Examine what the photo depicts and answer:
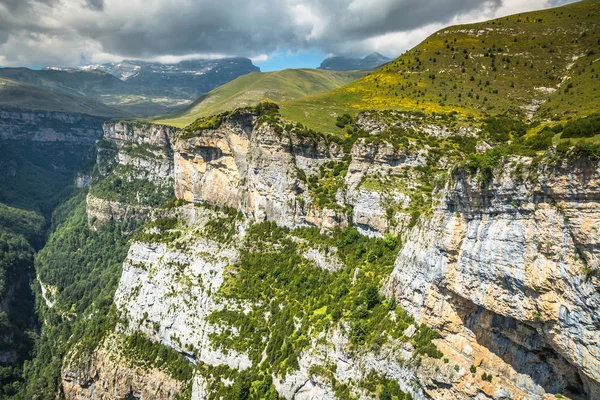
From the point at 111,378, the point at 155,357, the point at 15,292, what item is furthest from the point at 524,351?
the point at 15,292

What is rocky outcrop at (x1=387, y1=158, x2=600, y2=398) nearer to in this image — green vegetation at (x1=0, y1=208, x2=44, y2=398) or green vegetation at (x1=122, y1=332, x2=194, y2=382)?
green vegetation at (x1=122, y1=332, x2=194, y2=382)

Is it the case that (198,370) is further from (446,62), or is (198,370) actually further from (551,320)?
(446,62)

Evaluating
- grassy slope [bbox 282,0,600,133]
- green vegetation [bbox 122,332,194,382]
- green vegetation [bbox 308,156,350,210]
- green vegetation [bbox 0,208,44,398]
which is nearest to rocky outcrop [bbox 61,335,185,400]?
green vegetation [bbox 122,332,194,382]

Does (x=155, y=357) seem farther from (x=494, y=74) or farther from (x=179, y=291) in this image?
(x=494, y=74)

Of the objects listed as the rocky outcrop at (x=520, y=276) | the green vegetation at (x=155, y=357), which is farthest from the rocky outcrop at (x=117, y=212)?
the rocky outcrop at (x=520, y=276)

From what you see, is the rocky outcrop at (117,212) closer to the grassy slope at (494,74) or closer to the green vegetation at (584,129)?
the grassy slope at (494,74)

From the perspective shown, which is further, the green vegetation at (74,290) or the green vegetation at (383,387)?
the green vegetation at (74,290)

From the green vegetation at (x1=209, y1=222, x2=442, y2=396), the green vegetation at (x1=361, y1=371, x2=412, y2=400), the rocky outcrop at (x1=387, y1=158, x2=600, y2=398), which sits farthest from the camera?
the green vegetation at (x1=209, y1=222, x2=442, y2=396)
